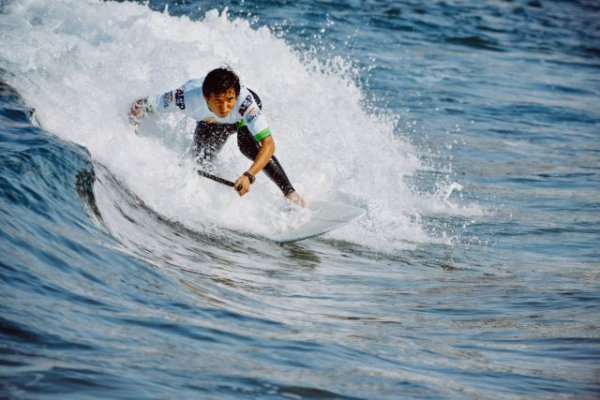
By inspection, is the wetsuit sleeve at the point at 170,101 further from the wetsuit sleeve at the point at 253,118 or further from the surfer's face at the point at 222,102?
the wetsuit sleeve at the point at 253,118

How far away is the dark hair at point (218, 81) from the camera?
22.0ft

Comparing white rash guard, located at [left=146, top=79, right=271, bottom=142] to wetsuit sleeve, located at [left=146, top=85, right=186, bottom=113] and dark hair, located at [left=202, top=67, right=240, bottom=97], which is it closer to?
wetsuit sleeve, located at [left=146, top=85, right=186, bottom=113]

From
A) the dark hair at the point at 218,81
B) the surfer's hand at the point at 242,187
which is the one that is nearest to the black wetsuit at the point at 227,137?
the dark hair at the point at 218,81

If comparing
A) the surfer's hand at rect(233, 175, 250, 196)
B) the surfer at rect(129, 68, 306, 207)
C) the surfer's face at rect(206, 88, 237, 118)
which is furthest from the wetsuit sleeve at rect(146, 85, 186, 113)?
the surfer's hand at rect(233, 175, 250, 196)

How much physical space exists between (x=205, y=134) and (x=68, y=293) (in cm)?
355

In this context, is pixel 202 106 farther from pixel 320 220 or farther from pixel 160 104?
pixel 320 220

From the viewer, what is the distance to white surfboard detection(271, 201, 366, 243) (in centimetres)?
751

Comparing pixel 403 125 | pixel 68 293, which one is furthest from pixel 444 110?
pixel 68 293

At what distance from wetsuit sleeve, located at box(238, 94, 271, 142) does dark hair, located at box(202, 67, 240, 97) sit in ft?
1.35

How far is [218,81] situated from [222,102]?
0.21 meters

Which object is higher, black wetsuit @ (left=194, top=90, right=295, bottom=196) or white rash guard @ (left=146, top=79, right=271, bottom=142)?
white rash guard @ (left=146, top=79, right=271, bottom=142)

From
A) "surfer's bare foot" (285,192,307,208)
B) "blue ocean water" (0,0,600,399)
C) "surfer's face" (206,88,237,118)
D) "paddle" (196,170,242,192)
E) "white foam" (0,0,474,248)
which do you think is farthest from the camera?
"surfer's bare foot" (285,192,307,208)

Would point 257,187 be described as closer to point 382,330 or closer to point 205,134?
point 205,134

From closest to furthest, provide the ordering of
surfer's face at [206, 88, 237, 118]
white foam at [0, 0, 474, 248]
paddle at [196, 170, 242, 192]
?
surfer's face at [206, 88, 237, 118], paddle at [196, 170, 242, 192], white foam at [0, 0, 474, 248]
